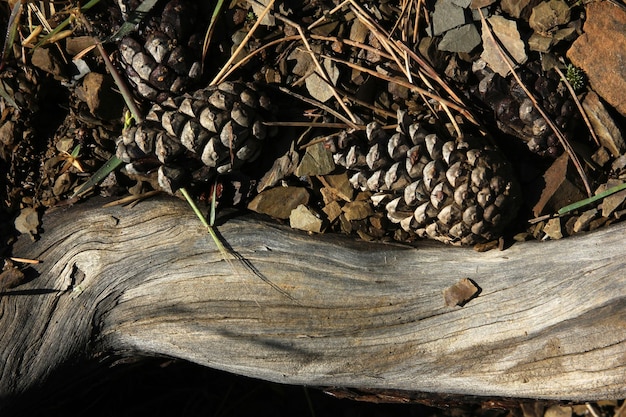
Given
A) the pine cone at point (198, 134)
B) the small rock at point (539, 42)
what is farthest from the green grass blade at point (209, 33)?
the small rock at point (539, 42)

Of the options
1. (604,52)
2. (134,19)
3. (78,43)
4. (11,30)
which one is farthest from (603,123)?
(11,30)

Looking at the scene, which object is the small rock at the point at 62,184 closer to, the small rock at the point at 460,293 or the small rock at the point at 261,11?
the small rock at the point at 261,11

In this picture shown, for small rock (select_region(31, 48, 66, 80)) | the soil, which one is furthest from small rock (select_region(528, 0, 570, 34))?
small rock (select_region(31, 48, 66, 80))

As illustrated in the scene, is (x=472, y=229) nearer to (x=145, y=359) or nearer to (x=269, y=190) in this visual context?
(x=269, y=190)

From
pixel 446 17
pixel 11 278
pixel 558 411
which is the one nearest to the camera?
pixel 446 17

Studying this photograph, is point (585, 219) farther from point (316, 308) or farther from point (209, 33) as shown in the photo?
point (209, 33)

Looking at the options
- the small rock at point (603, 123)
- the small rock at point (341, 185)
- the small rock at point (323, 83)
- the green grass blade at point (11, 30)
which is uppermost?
the green grass blade at point (11, 30)

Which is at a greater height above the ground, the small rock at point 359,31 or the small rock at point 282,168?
the small rock at point 359,31
